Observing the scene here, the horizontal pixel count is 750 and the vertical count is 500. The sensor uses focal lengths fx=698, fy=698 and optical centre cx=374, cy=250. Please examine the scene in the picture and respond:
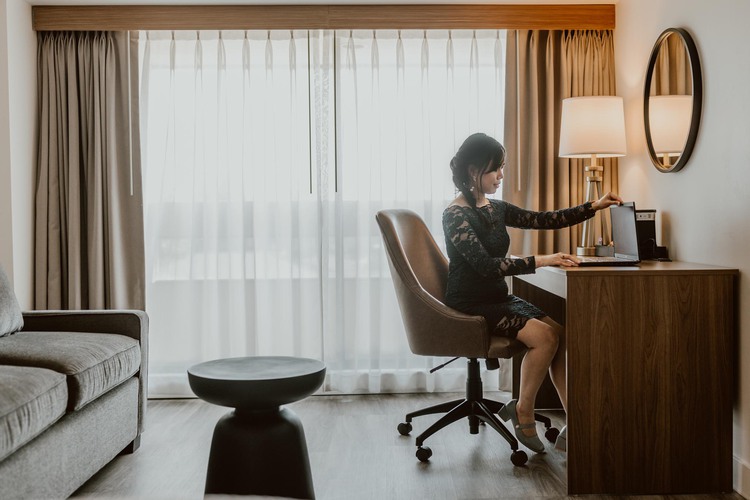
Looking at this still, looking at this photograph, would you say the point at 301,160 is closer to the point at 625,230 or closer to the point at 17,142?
the point at 17,142

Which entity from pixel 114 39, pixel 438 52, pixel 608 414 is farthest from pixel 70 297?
pixel 608 414

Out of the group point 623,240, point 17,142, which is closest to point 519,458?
point 623,240

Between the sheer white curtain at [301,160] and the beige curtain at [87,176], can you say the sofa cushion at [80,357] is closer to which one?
the beige curtain at [87,176]

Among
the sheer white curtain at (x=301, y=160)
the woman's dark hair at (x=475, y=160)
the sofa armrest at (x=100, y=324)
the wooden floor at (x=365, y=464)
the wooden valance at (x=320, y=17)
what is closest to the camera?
the wooden floor at (x=365, y=464)

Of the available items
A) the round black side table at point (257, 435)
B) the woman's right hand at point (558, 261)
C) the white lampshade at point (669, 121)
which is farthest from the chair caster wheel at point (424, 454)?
the white lampshade at point (669, 121)

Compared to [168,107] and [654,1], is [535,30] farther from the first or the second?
[168,107]

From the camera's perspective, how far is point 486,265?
108 inches

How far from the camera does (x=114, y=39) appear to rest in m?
3.90

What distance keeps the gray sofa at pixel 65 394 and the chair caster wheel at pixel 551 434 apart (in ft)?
5.82

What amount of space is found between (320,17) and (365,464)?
2445mm

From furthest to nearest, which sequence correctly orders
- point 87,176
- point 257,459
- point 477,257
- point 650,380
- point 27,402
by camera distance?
1. point 87,176
2. point 477,257
3. point 650,380
4. point 257,459
5. point 27,402

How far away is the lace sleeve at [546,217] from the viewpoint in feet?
10.2

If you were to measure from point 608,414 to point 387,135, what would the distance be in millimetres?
2099

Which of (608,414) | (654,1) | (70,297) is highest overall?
(654,1)
